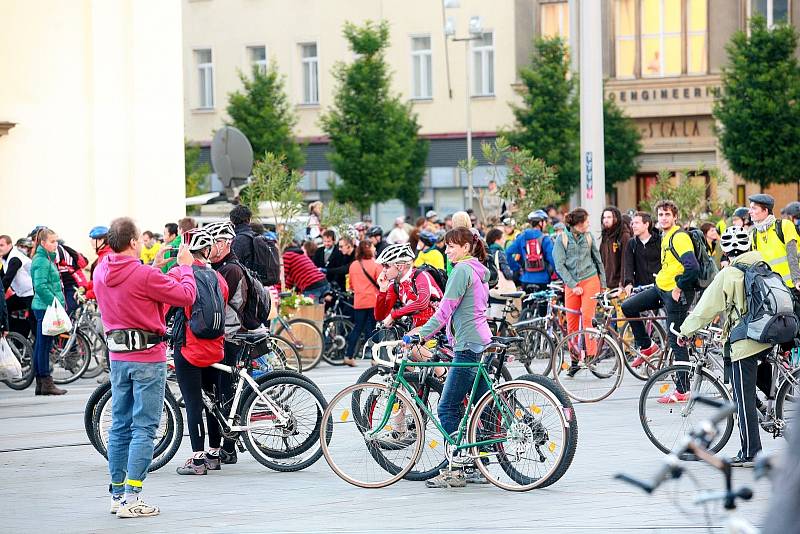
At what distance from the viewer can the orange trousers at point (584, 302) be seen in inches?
670

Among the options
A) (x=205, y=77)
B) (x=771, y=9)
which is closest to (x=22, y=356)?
(x=771, y=9)

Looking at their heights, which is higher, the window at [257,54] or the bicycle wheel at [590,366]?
the window at [257,54]

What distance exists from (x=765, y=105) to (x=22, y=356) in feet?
87.5

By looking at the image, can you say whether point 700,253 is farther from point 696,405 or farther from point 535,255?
point 535,255

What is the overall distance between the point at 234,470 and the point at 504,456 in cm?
226

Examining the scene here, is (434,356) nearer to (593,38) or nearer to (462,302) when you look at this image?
(462,302)

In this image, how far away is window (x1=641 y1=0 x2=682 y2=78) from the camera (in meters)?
46.4

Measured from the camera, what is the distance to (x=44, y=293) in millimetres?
16797

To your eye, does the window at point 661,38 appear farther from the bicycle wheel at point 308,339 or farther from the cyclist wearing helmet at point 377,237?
the bicycle wheel at point 308,339

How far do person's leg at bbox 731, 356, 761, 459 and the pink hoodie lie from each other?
3906 millimetres

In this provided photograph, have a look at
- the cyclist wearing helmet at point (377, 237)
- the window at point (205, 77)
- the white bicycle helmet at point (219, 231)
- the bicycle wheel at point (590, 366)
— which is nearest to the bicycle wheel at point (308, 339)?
the cyclist wearing helmet at point (377, 237)

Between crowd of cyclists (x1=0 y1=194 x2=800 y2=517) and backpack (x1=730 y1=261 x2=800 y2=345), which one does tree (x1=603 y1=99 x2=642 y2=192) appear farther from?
backpack (x1=730 y1=261 x2=800 y2=345)

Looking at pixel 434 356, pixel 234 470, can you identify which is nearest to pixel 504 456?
pixel 434 356

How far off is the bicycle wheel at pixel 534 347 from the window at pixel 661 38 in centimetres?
3085
